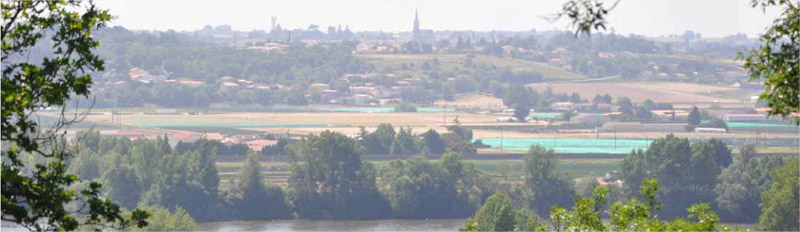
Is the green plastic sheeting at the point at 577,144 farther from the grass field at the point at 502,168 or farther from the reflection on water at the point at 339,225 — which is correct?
the reflection on water at the point at 339,225

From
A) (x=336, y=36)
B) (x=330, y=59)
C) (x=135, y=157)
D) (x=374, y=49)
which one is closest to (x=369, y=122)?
(x=135, y=157)

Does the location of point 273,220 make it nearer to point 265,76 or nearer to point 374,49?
point 265,76

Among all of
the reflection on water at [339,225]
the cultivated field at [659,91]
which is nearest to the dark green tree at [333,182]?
the reflection on water at [339,225]

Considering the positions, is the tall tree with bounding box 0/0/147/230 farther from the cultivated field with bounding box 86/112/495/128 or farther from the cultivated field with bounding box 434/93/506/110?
the cultivated field with bounding box 434/93/506/110

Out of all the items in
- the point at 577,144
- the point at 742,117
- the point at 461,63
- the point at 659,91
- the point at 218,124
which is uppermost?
the point at 461,63

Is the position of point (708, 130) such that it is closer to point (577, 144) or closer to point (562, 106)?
point (577, 144)

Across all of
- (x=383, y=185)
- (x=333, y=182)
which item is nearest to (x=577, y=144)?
(x=383, y=185)

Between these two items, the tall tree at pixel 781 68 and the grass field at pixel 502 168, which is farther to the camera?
the grass field at pixel 502 168
